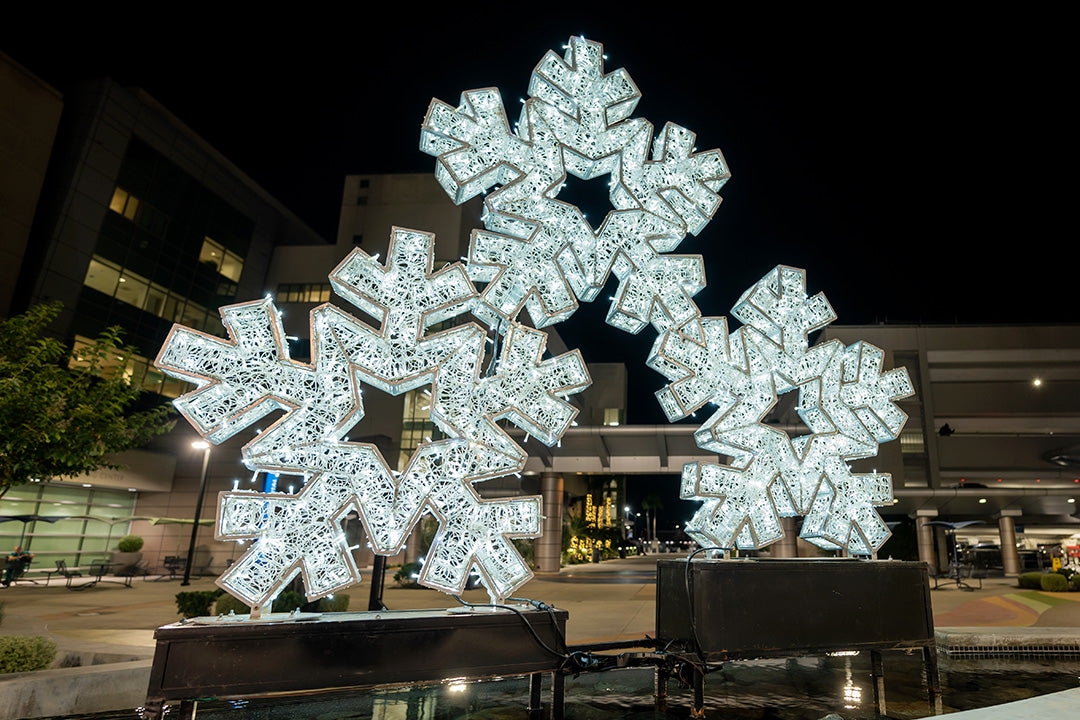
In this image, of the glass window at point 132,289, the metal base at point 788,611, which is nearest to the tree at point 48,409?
the metal base at point 788,611

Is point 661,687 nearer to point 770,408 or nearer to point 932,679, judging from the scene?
point 932,679

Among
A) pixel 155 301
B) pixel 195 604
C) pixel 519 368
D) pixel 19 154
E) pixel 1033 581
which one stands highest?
pixel 19 154

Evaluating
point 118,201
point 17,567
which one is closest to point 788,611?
point 17,567

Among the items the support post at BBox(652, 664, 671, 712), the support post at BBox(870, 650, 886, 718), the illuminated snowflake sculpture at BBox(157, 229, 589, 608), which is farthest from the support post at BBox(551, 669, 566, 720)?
the support post at BBox(870, 650, 886, 718)

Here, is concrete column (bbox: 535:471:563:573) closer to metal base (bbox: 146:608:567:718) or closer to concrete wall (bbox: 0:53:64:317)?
metal base (bbox: 146:608:567:718)

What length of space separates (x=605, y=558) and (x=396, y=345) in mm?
52678

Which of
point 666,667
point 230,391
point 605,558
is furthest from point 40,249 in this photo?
point 605,558

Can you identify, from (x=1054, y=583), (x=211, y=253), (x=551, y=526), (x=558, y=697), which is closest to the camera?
(x=558, y=697)

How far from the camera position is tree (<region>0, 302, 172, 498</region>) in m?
8.29

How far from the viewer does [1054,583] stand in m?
19.9

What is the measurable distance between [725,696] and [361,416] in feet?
16.5

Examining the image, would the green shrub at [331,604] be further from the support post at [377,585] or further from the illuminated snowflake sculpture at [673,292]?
the illuminated snowflake sculpture at [673,292]

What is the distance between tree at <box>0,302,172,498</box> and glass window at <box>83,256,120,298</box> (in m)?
25.4

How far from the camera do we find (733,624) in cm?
618
